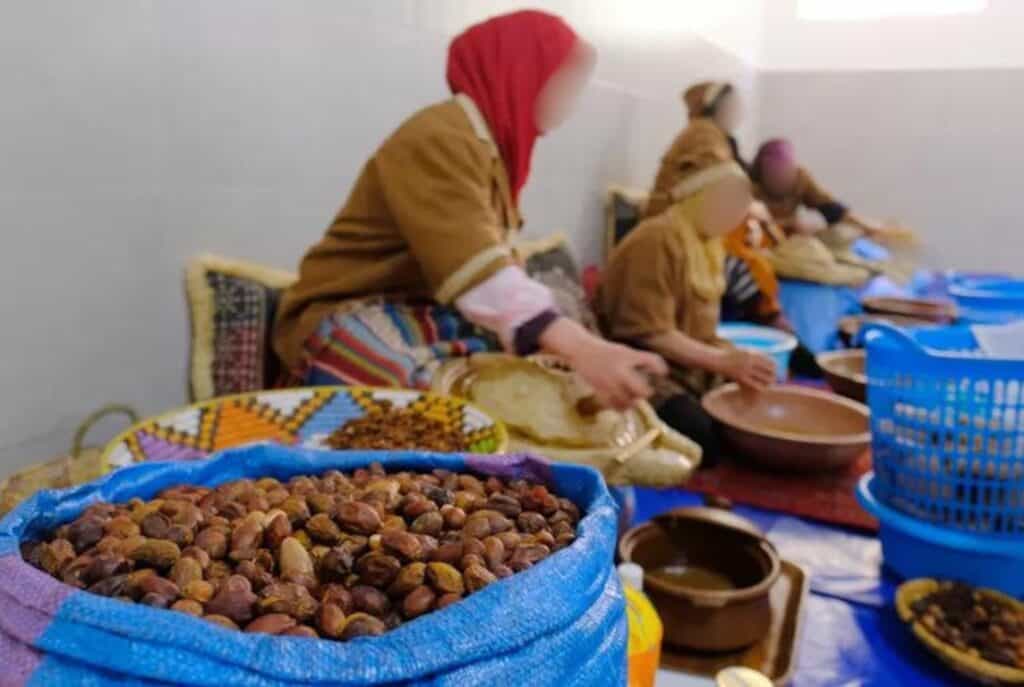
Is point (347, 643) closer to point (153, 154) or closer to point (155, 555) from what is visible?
point (155, 555)

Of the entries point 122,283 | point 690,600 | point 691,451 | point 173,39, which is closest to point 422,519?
point 690,600

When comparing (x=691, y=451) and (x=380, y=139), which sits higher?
(x=380, y=139)

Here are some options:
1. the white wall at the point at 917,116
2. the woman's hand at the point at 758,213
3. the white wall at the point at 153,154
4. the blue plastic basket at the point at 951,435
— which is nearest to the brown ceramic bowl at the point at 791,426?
the blue plastic basket at the point at 951,435

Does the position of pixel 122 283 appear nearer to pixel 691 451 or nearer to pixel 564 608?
pixel 691 451

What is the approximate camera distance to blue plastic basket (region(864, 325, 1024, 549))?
1.10m

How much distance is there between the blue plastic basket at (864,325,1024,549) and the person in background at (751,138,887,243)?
3.15 m

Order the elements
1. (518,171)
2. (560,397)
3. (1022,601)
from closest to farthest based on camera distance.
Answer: (1022,601), (560,397), (518,171)

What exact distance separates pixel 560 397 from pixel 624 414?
0.11 metres

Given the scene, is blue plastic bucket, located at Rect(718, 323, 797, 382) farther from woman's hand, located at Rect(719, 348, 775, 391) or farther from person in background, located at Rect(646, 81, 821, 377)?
woman's hand, located at Rect(719, 348, 775, 391)

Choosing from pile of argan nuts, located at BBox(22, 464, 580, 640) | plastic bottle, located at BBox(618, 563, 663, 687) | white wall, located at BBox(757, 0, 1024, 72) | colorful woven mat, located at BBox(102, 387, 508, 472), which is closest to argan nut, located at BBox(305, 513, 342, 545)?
pile of argan nuts, located at BBox(22, 464, 580, 640)

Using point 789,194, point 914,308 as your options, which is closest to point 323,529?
point 914,308

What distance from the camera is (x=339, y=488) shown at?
2.12 feet

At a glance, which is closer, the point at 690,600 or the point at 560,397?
the point at 690,600

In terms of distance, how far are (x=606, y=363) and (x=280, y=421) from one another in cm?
46
